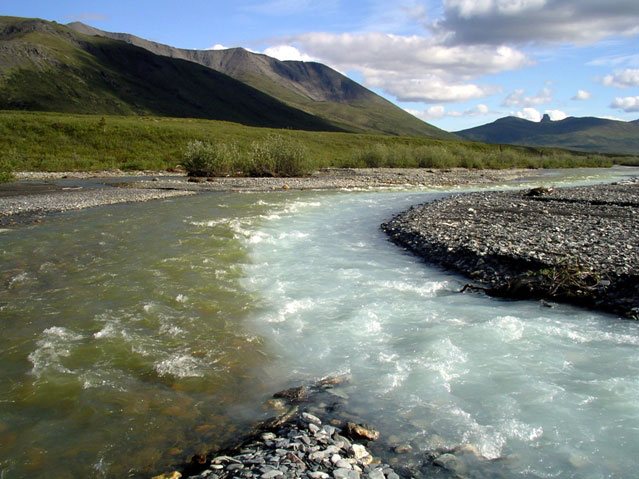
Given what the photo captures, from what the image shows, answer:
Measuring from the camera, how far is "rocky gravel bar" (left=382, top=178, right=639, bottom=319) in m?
10.5

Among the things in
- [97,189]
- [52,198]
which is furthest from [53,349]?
[97,189]

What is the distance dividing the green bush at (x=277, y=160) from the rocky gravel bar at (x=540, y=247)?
29367 mm

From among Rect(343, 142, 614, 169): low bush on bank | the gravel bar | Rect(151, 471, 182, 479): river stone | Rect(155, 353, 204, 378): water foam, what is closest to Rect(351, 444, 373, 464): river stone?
Rect(151, 471, 182, 479): river stone

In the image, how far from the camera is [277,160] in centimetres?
5141

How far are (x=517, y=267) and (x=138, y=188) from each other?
103 feet

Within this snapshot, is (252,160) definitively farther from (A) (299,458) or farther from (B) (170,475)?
(A) (299,458)

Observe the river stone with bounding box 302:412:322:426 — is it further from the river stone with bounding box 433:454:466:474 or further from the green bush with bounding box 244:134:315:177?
the green bush with bounding box 244:134:315:177

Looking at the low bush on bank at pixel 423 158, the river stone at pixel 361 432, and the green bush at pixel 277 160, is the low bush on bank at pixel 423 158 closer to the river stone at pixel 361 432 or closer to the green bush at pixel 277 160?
the green bush at pixel 277 160

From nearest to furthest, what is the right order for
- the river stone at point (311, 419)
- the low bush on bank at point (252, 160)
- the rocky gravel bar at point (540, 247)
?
the river stone at point (311, 419)
the rocky gravel bar at point (540, 247)
the low bush on bank at point (252, 160)

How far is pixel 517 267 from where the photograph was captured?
12.1 m

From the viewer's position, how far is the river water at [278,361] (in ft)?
18.6

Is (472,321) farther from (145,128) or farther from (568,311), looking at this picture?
(145,128)

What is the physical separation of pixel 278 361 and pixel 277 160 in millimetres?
44674

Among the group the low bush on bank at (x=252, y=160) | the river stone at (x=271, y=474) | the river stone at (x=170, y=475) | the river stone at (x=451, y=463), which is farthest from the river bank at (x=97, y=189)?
the river stone at (x=451, y=463)
